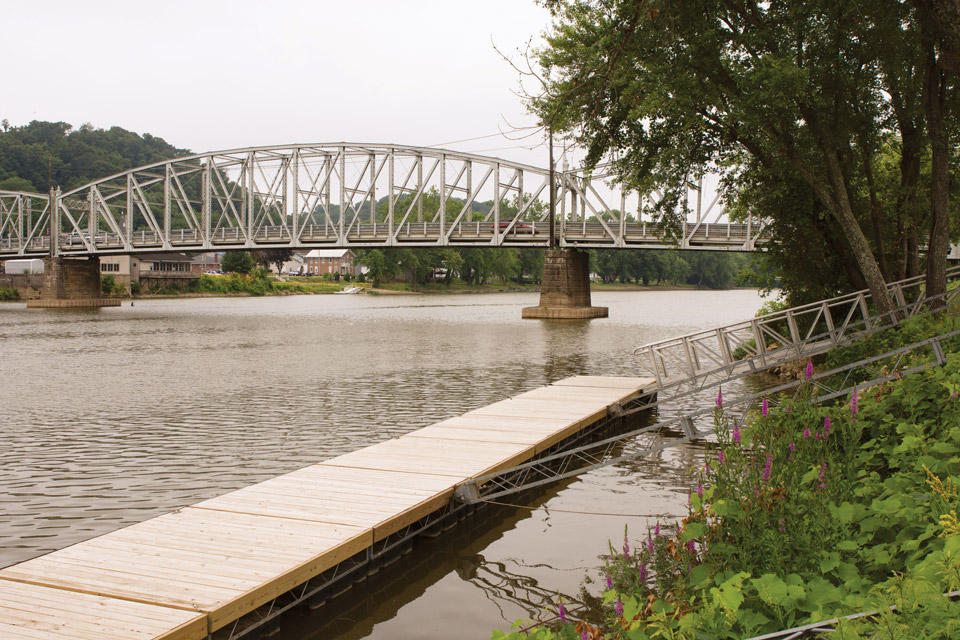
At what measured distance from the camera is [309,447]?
49.6 ft

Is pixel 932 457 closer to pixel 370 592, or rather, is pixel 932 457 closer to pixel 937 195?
pixel 370 592

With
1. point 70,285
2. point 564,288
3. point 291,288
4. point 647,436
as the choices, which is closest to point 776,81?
point 647,436

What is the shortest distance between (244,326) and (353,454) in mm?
46748

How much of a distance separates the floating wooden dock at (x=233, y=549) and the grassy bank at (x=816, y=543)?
2.30m

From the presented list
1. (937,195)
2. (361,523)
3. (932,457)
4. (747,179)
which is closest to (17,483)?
(361,523)

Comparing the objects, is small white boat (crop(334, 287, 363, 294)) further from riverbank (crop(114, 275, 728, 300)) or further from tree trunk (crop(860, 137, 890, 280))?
tree trunk (crop(860, 137, 890, 280))

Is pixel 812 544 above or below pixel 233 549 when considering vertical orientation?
above

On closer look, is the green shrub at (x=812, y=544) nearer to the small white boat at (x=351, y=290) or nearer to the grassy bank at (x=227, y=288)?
the grassy bank at (x=227, y=288)

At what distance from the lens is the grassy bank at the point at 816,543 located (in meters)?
4.85

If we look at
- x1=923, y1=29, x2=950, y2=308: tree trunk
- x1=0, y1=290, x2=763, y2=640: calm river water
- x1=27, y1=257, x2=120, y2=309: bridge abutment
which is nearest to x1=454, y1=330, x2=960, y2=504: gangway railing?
x1=0, y1=290, x2=763, y2=640: calm river water

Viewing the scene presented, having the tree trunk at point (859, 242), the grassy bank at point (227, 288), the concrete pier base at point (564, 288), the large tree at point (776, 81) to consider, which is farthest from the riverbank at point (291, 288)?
the tree trunk at point (859, 242)

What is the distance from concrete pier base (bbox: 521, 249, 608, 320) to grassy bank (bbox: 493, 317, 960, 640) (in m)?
57.5

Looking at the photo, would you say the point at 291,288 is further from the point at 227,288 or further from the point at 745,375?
the point at 745,375

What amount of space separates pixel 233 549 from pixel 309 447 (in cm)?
739
